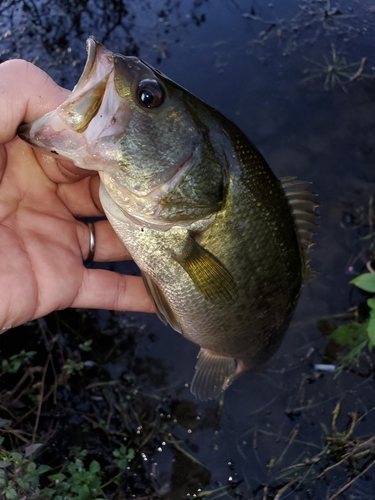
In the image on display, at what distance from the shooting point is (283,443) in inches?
107

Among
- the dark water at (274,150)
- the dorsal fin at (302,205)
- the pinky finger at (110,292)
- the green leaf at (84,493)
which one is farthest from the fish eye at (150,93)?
the green leaf at (84,493)

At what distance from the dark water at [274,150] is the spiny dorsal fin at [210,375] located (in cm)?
43

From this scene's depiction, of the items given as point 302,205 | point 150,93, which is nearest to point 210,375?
point 302,205

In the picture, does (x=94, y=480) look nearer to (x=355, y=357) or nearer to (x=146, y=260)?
(x=146, y=260)

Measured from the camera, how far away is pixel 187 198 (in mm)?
1595

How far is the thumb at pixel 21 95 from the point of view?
1646 millimetres

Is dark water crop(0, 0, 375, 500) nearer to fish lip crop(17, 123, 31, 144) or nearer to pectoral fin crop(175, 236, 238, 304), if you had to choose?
pectoral fin crop(175, 236, 238, 304)

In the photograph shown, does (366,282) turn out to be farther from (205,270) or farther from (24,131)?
(24,131)

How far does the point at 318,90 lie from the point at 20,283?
296 cm

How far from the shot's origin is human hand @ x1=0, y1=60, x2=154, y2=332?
170 cm

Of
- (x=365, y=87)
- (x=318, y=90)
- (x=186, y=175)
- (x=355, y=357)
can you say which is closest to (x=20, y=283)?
(x=186, y=175)

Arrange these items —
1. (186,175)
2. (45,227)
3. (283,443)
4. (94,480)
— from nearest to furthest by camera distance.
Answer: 1. (186,175)
2. (45,227)
3. (94,480)
4. (283,443)

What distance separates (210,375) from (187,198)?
1.26 metres

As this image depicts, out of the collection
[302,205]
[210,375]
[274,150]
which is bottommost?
[210,375]
